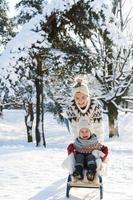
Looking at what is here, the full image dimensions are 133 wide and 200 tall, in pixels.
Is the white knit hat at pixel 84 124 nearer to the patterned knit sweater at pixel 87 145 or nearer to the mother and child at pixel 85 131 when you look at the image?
the mother and child at pixel 85 131

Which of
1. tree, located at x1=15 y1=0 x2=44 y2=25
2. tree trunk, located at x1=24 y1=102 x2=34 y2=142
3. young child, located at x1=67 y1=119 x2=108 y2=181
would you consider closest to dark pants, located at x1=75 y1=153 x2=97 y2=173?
young child, located at x1=67 y1=119 x2=108 y2=181

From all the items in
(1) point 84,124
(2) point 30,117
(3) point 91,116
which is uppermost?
(3) point 91,116

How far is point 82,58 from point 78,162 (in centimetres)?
1347

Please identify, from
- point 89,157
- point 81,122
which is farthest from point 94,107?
point 89,157

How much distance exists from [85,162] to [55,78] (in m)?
13.5

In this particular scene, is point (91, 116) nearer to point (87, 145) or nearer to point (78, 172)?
point (87, 145)

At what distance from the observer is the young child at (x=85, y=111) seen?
6977 mm

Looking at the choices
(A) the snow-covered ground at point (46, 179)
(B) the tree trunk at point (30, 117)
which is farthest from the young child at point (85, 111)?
(B) the tree trunk at point (30, 117)

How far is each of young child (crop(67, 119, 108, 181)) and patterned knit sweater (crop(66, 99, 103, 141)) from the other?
0.30ft

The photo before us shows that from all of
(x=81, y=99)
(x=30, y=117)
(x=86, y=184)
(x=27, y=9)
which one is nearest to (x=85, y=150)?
(x=86, y=184)

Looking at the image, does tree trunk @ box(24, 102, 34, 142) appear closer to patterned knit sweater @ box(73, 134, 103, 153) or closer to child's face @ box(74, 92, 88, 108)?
child's face @ box(74, 92, 88, 108)

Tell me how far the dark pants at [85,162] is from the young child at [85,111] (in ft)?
1.22

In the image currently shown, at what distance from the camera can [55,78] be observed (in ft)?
65.9

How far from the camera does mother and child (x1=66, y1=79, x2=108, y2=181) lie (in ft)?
21.9
